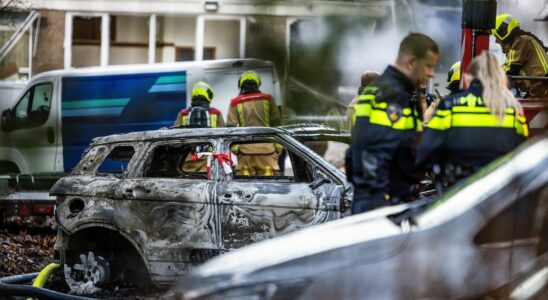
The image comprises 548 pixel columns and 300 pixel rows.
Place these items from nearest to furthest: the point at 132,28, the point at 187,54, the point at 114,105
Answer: the point at 132,28, the point at 187,54, the point at 114,105

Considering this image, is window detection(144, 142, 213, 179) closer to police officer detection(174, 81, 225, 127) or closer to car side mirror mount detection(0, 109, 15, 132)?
police officer detection(174, 81, 225, 127)

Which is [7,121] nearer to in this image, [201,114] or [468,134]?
[201,114]

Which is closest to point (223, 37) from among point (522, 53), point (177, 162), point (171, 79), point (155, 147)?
point (171, 79)

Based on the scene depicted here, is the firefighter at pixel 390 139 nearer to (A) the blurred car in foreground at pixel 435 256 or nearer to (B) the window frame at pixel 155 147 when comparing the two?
(A) the blurred car in foreground at pixel 435 256

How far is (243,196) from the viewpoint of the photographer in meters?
8.39

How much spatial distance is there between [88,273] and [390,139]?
3.77 metres

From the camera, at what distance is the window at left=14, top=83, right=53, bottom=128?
15.0 metres

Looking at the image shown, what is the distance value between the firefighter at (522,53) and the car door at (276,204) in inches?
88.1

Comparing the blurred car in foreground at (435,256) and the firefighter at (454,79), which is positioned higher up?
the firefighter at (454,79)

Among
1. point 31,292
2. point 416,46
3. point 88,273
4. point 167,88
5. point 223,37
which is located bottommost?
point 88,273

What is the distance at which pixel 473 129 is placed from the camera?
6125 millimetres

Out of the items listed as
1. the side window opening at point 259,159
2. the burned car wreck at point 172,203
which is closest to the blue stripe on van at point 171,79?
the side window opening at point 259,159

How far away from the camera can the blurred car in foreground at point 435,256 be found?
440cm

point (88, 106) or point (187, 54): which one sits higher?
point (187, 54)
